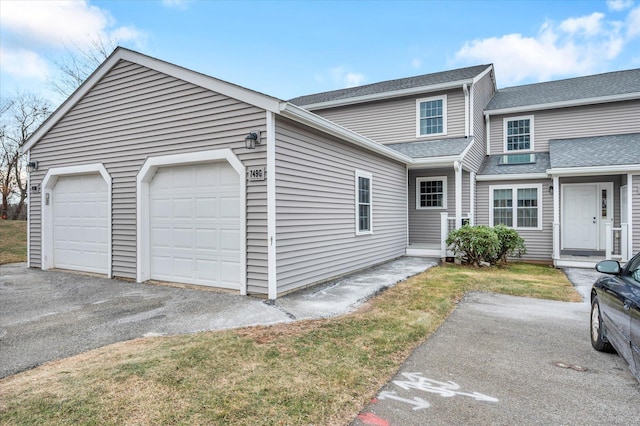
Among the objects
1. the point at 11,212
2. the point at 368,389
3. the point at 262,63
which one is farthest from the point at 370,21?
the point at 11,212

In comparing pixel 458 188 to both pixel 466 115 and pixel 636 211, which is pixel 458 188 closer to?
pixel 466 115

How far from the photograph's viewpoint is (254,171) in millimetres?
6027

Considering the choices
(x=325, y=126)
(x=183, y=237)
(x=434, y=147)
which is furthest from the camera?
(x=434, y=147)

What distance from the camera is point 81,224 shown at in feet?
28.3

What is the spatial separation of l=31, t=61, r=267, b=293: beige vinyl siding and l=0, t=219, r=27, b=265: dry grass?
281 cm

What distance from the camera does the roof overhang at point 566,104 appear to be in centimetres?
1223

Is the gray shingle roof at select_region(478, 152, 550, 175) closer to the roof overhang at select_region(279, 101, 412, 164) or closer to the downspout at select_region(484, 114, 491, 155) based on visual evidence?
the downspout at select_region(484, 114, 491, 155)

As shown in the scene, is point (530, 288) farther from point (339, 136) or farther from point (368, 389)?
point (368, 389)

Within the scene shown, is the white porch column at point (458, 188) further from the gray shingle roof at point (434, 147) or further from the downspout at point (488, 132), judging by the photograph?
the downspout at point (488, 132)

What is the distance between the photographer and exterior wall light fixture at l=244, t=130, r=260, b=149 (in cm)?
593

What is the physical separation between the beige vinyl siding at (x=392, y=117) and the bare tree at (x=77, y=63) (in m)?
14.9

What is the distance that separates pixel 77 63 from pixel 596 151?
2477 centimetres

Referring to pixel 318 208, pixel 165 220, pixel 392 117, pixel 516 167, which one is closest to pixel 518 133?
pixel 516 167

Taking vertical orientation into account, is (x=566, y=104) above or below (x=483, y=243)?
above
